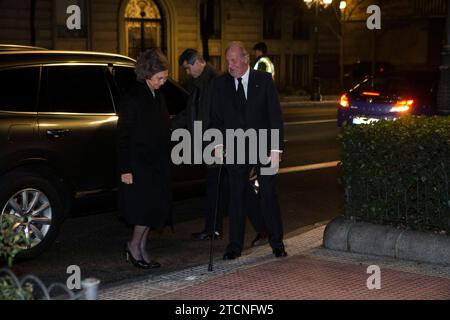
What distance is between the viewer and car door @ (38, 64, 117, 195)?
8008 millimetres

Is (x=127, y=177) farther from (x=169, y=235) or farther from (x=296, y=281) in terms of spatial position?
(x=169, y=235)

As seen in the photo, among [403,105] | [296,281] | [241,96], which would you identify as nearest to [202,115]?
→ [241,96]

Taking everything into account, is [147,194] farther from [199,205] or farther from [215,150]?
[199,205]

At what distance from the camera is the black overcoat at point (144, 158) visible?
24.0 feet

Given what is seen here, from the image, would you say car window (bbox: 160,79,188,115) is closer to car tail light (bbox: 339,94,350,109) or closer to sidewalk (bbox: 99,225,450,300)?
sidewalk (bbox: 99,225,450,300)

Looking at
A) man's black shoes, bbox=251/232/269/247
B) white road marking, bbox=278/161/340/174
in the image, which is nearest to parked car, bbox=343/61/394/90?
white road marking, bbox=278/161/340/174

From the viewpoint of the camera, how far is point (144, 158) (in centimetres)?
733

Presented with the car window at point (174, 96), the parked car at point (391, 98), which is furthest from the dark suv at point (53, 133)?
the parked car at point (391, 98)

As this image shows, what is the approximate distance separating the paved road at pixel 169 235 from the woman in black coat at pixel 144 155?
0.44 metres

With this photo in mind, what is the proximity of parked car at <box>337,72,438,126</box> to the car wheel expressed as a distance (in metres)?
9.20

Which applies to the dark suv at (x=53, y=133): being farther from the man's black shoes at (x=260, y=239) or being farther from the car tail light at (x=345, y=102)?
the car tail light at (x=345, y=102)

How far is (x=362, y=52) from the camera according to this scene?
153 ft

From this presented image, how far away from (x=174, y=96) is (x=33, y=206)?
7.56 ft
